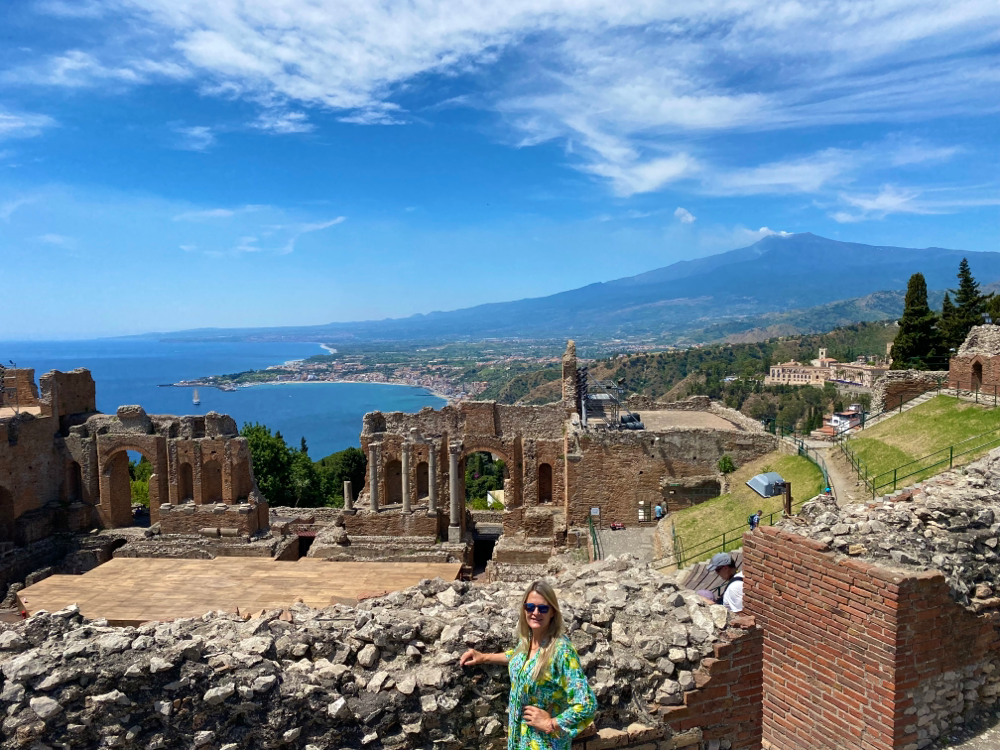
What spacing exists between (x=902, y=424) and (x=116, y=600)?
22.1 meters

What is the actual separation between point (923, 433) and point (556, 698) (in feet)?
49.2

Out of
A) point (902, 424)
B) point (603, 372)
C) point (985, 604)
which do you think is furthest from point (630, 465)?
point (603, 372)

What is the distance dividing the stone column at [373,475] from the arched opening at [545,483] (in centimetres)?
635

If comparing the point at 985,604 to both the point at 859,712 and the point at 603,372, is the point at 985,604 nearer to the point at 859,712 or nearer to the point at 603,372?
the point at 859,712

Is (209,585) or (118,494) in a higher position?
(118,494)

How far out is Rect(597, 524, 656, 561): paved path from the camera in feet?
55.3

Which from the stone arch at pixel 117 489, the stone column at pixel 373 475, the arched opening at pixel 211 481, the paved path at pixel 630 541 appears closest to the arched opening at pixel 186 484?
the arched opening at pixel 211 481

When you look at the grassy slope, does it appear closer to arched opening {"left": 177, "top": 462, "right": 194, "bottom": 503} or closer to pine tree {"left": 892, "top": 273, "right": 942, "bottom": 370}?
pine tree {"left": 892, "top": 273, "right": 942, "bottom": 370}

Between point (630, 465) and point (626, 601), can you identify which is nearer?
point (626, 601)

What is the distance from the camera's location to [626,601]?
5.32 metres

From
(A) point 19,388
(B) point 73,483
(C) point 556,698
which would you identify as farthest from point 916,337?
(A) point 19,388

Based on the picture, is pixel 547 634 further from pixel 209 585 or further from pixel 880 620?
pixel 209 585

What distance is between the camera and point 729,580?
788cm

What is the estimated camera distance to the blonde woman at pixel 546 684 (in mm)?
3859
